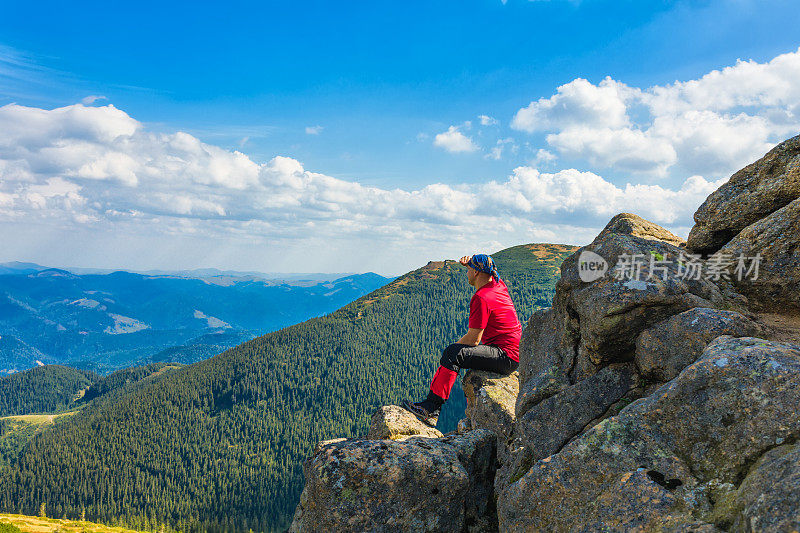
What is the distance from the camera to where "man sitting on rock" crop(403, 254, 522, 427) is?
15.7 m

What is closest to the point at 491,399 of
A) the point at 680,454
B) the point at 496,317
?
the point at 496,317

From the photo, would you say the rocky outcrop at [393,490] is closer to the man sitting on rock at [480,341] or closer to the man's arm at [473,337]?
the man sitting on rock at [480,341]

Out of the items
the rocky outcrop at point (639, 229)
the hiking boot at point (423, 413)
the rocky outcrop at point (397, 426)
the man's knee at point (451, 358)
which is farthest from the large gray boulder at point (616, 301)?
the rocky outcrop at point (397, 426)

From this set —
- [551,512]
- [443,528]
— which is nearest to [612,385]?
[551,512]

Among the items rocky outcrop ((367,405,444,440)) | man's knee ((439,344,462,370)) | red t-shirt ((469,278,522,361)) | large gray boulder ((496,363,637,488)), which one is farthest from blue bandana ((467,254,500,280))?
rocky outcrop ((367,405,444,440))

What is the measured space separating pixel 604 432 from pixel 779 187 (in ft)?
40.4

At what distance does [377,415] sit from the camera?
17016 millimetres

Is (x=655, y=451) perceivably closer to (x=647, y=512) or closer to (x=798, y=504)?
(x=647, y=512)

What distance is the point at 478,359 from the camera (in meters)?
16.6

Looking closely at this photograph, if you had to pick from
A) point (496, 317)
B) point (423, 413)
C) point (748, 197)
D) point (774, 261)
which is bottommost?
point (423, 413)

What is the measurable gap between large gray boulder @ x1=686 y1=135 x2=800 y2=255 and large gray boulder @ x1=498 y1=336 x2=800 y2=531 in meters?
8.85

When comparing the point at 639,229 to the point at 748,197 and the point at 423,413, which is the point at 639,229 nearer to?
the point at 748,197

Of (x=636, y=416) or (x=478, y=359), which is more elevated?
(x=636, y=416)

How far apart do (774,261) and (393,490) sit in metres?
12.7
